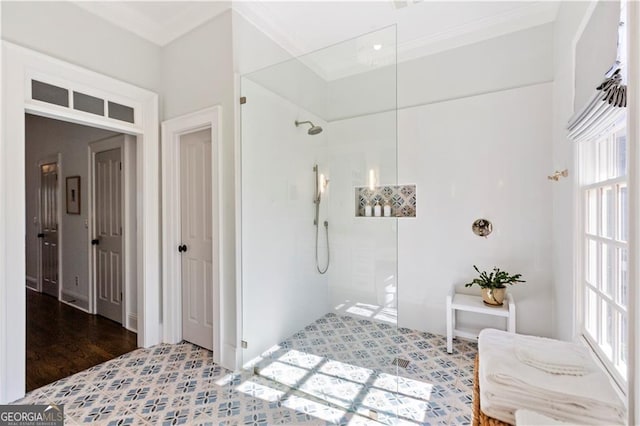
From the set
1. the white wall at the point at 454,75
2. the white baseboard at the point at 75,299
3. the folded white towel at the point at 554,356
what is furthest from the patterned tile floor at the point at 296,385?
the white wall at the point at 454,75

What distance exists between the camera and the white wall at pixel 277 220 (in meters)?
2.33

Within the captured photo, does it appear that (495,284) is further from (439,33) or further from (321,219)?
(439,33)

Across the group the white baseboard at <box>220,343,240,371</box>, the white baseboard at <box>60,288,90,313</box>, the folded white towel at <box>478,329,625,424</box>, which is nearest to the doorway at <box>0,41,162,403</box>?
the white baseboard at <box>220,343,240,371</box>

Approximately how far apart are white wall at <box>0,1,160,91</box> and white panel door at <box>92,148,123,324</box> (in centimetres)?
96

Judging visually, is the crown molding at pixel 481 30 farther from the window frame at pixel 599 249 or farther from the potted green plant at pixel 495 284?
the potted green plant at pixel 495 284

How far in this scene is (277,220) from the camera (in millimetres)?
2469

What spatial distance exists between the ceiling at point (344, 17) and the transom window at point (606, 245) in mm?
1473

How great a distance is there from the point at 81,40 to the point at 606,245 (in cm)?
361

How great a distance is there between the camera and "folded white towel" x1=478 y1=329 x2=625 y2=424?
26.8 inches

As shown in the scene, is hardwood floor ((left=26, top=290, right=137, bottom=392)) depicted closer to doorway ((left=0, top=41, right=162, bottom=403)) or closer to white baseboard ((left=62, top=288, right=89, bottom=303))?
white baseboard ((left=62, top=288, right=89, bottom=303))

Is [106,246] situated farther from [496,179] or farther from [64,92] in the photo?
[496,179]

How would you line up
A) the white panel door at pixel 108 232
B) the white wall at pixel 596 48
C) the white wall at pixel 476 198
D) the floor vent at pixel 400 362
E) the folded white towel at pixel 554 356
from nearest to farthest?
the folded white towel at pixel 554 356
the white wall at pixel 596 48
the floor vent at pixel 400 362
the white wall at pixel 476 198
the white panel door at pixel 108 232

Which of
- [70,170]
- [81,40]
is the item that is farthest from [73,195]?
[81,40]

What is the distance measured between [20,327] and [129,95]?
1.89 metres
